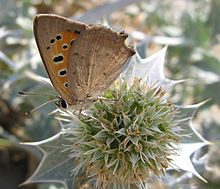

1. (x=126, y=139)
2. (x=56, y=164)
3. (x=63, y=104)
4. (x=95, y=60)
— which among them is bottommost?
(x=56, y=164)

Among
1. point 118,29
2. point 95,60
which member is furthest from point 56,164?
point 118,29

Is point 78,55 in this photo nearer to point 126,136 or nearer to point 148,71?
point 126,136

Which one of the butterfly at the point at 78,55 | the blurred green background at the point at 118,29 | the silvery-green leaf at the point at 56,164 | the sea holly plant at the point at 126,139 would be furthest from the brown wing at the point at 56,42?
the blurred green background at the point at 118,29

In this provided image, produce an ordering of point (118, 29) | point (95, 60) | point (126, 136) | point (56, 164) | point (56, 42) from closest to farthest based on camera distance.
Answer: point (56, 42), point (95, 60), point (126, 136), point (56, 164), point (118, 29)

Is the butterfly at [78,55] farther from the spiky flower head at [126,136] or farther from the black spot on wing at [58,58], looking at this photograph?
the spiky flower head at [126,136]

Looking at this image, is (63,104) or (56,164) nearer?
(63,104)

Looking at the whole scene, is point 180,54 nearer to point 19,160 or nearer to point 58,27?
point 19,160

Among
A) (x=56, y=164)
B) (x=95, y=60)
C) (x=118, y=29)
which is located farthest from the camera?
(x=118, y=29)
